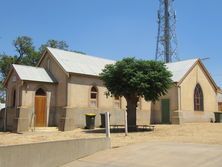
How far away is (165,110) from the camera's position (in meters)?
33.1

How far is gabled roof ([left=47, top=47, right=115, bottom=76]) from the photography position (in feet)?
94.7

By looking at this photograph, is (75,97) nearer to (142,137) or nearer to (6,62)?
(142,137)

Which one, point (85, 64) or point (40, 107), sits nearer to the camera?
point (40, 107)

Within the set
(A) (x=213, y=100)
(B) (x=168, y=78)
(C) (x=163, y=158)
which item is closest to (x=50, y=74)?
(B) (x=168, y=78)

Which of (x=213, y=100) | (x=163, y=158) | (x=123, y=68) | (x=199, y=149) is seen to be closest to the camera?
(x=163, y=158)

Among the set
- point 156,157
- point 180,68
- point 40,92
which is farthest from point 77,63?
point 156,157

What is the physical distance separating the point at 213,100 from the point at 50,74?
17.3 meters

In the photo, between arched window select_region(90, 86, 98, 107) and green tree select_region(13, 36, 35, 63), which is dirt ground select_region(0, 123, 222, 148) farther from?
green tree select_region(13, 36, 35, 63)

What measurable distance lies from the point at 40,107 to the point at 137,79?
353 inches

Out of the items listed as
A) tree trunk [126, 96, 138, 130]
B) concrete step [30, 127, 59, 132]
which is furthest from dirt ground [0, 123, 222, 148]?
concrete step [30, 127, 59, 132]

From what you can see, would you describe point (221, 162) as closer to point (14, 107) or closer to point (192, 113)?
point (14, 107)

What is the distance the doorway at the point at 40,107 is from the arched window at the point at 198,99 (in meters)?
14.9

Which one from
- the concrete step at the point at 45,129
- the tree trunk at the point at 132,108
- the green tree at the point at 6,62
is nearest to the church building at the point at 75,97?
the concrete step at the point at 45,129

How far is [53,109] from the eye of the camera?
93.5 ft
